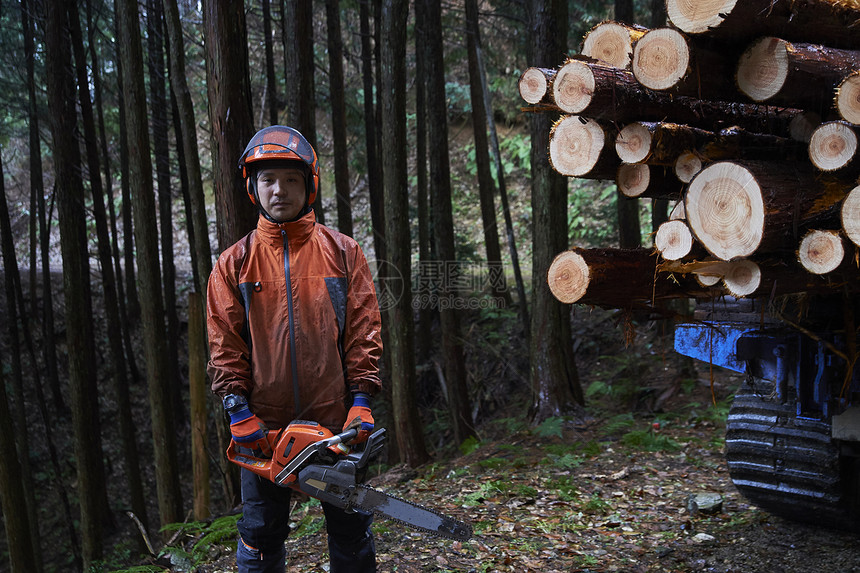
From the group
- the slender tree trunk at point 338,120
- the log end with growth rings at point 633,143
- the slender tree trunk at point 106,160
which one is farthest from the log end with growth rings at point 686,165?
the slender tree trunk at point 106,160

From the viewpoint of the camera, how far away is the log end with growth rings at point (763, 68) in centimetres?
288

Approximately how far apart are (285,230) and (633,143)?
190 cm

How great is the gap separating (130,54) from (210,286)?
5.54 meters

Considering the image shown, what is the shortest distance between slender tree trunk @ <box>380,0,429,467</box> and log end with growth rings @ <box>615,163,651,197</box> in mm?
3868

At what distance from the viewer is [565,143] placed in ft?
12.5

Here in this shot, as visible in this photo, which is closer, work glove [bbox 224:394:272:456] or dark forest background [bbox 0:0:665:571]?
work glove [bbox 224:394:272:456]

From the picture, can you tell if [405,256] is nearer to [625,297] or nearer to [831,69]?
[625,297]

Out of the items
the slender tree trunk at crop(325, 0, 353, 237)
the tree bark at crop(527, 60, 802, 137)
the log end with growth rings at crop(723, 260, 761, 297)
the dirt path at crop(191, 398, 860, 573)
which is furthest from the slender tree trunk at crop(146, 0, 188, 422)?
the log end with growth rings at crop(723, 260, 761, 297)

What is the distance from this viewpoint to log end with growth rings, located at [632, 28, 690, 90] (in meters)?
2.99

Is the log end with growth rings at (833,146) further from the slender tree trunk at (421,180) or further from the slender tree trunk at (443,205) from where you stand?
the slender tree trunk at (421,180)

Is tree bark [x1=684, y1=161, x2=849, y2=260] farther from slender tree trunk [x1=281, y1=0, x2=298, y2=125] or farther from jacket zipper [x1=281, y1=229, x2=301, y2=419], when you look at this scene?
slender tree trunk [x1=281, y1=0, x2=298, y2=125]

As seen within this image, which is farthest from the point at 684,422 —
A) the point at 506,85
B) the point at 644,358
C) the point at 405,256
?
the point at 506,85

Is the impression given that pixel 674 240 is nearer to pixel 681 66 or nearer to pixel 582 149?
pixel 582 149

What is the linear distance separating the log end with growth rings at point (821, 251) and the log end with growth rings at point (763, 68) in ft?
2.18
